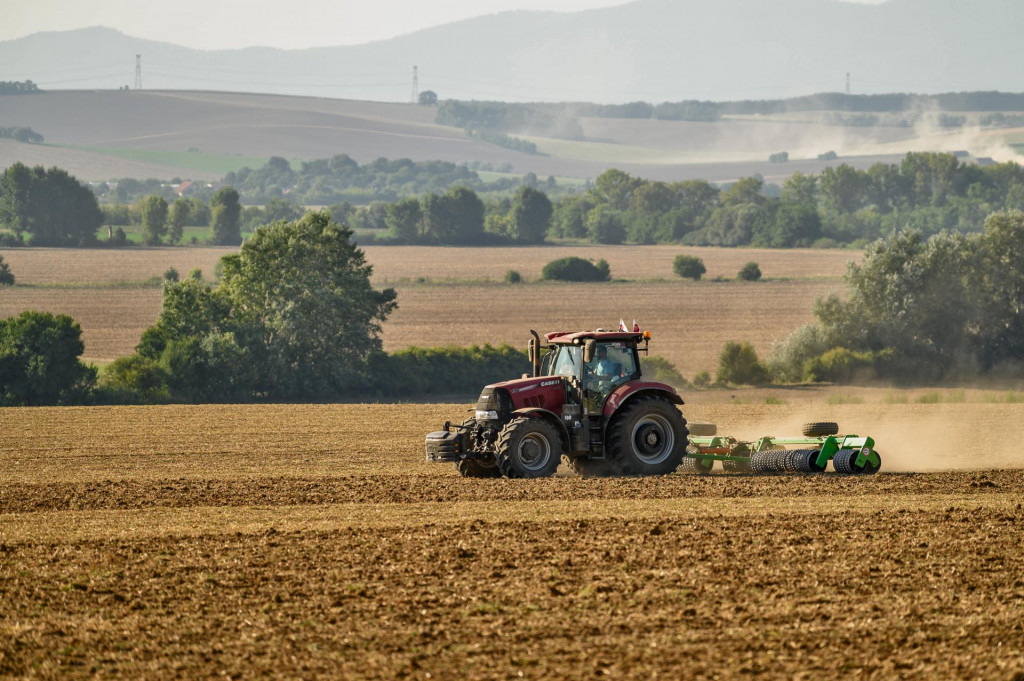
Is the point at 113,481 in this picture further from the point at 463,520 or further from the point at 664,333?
the point at 664,333

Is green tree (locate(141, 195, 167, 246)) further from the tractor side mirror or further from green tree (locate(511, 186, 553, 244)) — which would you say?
the tractor side mirror

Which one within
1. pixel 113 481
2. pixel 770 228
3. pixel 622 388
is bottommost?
pixel 113 481

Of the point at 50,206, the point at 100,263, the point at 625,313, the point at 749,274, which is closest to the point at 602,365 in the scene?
the point at 625,313

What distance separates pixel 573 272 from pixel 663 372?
36044 mm

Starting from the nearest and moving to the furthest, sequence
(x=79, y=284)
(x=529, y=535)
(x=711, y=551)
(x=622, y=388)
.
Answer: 1. (x=711, y=551)
2. (x=529, y=535)
3. (x=622, y=388)
4. (x=79, y=284)

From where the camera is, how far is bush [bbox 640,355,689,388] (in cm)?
4538

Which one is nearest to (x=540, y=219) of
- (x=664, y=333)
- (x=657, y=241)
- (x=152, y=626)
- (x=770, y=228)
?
(x=657, y=241)

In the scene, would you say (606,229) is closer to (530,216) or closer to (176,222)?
(530,216)

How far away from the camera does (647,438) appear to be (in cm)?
1973

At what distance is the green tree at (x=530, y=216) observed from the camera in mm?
120438

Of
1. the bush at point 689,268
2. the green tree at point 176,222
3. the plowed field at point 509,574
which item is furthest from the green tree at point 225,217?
the plowed field at point 509,574

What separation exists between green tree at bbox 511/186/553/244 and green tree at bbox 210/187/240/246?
25.6 metres

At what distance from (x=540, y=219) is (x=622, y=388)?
103663 mm

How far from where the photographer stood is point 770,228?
114m
